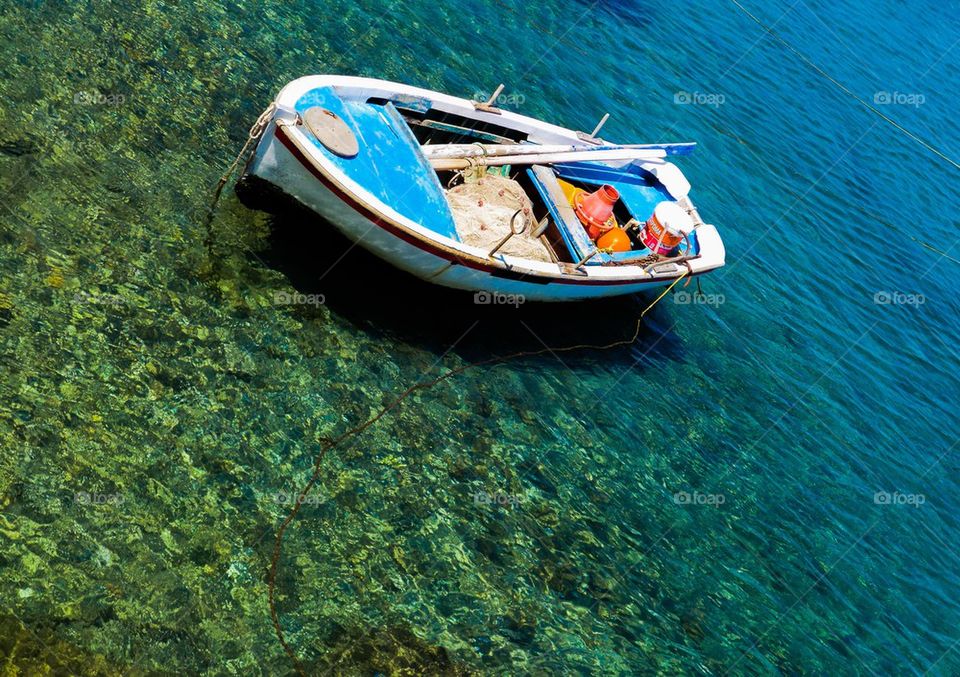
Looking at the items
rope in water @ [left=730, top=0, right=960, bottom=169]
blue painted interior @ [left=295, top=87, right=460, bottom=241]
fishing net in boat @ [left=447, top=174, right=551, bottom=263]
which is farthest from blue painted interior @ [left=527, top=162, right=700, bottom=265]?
rope in water @ [left=730, top=0, right=960, bottom=169]

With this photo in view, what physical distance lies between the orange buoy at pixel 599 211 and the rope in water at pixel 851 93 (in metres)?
19.5

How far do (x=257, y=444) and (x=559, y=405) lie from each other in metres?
6.10

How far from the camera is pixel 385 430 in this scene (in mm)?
13750

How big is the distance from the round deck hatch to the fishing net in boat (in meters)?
2.31

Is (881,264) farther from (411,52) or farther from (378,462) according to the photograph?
(378,462)

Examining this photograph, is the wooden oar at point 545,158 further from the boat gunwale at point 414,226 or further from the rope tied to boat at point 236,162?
the rope tied to boat at point 236,162

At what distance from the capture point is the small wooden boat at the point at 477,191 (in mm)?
14328

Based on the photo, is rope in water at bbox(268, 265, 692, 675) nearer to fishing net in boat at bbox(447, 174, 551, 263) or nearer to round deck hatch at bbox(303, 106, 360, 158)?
fishing net in boat at bbox(447, 174, 551, 263)

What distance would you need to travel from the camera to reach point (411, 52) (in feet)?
73.2

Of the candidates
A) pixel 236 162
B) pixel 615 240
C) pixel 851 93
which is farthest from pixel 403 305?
pixel 851 93

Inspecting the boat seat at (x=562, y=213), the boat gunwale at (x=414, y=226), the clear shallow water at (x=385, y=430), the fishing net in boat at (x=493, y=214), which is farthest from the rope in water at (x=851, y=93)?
the fishing net in boat at (x=493, y=214)

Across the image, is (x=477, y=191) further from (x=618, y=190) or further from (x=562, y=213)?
(x=618, y=190)

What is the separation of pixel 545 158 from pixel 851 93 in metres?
20.5

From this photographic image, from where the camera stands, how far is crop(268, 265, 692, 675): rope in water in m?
10.9
